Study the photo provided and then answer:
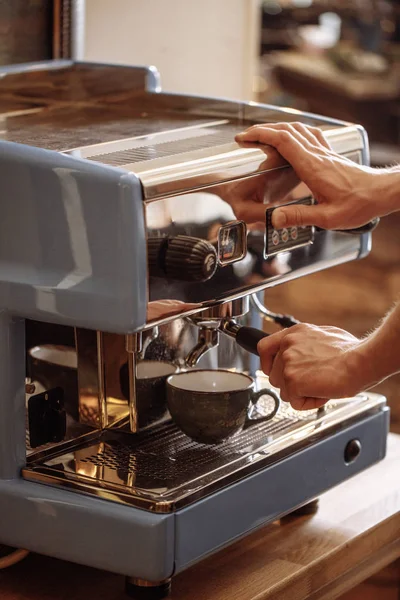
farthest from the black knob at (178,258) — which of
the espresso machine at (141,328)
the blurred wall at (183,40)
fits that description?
the blurred wall at (183,40)

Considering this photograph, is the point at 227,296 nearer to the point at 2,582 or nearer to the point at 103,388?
the point at 103,388

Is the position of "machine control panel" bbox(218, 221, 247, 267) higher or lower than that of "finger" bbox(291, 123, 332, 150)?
lower

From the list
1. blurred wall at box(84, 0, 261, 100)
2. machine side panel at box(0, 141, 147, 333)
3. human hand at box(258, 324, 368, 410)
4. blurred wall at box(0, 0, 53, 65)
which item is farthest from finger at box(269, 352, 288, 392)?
blurred wall at box(84, 0, 261, 100)

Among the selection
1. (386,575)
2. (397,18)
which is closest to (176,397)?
(386,575)

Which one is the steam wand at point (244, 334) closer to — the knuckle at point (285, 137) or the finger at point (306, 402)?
the finger at point (306, 402)

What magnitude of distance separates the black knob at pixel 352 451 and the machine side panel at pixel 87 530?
303 mm

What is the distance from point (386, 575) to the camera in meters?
1.52

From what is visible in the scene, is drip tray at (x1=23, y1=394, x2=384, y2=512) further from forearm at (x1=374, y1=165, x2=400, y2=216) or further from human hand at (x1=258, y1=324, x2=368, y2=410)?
forearm at (x1=374, y1=165, x2=400, y2=216)

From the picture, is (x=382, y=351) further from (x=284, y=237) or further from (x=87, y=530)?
(x=87, y=530)

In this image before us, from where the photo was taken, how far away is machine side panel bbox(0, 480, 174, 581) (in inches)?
38.1

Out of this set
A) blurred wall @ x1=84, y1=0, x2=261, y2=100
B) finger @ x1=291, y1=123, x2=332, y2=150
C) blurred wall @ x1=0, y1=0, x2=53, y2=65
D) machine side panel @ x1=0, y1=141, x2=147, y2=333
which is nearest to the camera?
machine side panel @ x1=0, y1=141, x2=147, y2=333

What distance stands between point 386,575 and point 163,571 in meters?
0.65

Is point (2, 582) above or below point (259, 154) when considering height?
below

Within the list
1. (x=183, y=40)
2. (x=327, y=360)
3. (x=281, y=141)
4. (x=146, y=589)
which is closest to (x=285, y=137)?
(x=281, y=141)
